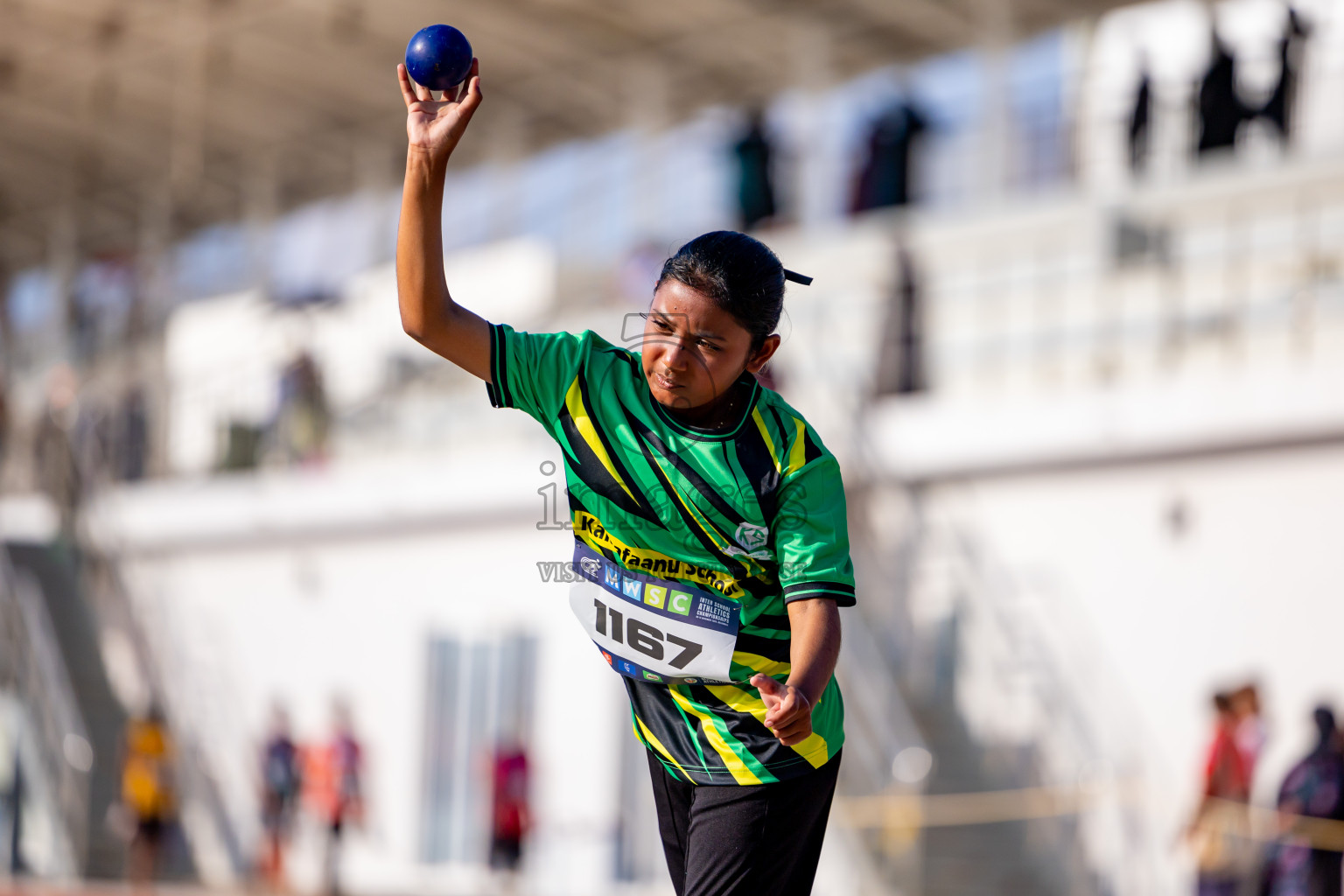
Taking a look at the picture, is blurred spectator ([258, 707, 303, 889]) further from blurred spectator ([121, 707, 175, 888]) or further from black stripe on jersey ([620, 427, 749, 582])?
black stripe on jersey ([620, 427, 749, 582])

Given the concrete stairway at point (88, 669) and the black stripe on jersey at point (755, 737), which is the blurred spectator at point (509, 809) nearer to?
the concrete stairway at point (88, 669)

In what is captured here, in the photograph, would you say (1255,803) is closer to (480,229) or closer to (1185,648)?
(1185,648)

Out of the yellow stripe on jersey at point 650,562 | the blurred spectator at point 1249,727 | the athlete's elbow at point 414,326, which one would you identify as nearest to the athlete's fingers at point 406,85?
the athlete's elbow at point 414,326

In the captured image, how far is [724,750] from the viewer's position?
3057mm

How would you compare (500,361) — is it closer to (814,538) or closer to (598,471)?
(598,471)

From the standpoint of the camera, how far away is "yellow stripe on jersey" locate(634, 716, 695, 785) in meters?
3.13

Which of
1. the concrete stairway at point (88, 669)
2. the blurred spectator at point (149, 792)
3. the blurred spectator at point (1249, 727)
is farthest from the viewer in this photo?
the concrete stairway at point (88, 669)

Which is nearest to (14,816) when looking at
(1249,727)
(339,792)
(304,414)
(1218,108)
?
(339,792)

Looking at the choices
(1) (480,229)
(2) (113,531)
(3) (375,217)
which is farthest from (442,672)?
(3) (375,217)

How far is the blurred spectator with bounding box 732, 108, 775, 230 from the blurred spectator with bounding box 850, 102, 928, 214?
0.90 meters

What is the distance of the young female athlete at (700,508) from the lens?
2.93 m

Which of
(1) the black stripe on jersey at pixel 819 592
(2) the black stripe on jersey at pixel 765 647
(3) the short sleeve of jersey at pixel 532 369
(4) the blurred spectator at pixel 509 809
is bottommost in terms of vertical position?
(4) the blurred spectator at pixel 509 809

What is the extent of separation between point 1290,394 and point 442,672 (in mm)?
8607

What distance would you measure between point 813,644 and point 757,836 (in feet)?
1.41
